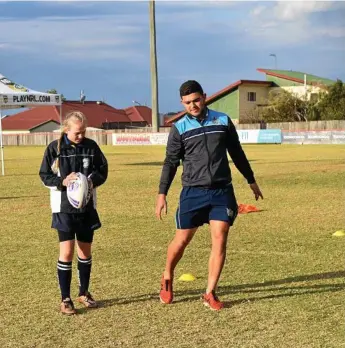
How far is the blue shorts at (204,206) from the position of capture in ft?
18.8

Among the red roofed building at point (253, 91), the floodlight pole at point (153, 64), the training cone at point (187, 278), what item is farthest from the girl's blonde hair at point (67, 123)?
the red roofed building at point (253, 91)

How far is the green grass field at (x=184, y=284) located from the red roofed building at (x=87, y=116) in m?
76.7

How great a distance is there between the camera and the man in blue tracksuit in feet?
18.7

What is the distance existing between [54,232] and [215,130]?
5189 mm

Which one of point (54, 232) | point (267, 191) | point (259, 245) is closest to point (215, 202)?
point (259, 245)

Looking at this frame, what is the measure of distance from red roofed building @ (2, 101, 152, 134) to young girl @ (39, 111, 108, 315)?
81022 mm

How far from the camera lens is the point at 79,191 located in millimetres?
5621

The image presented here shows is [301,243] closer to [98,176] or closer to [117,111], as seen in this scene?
[98,176]

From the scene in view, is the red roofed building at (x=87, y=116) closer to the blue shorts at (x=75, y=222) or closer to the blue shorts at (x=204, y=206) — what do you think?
the blue shorts at (x=75, y=222)

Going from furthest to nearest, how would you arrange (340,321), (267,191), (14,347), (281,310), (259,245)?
(267,191), (259,245), (281,310), (340,321), (14,347)

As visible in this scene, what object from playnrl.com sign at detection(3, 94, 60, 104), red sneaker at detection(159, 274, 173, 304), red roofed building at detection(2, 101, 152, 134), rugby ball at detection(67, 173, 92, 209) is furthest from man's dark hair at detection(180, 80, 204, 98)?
red roofed building at detection(2, 101, 152, 134)

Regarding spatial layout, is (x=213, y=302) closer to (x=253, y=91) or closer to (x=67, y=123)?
(x=67, y=123)

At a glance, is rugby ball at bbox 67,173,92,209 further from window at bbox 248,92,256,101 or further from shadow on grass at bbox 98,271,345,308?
window at bbox 248,92,256,101

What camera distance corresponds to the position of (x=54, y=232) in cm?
1020
